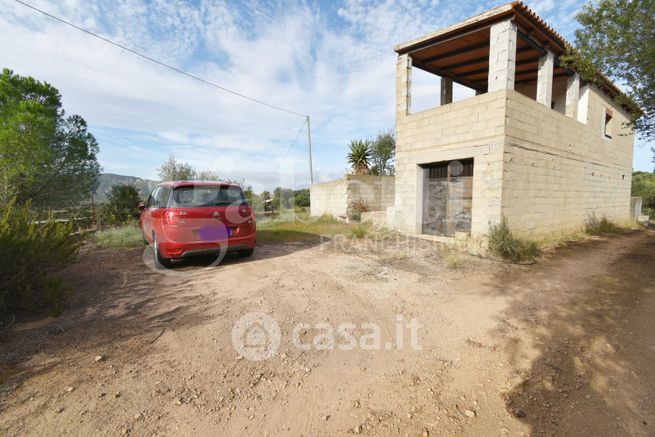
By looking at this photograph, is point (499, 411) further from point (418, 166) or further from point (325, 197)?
point (325, 197)

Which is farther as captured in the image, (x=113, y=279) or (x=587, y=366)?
(x=113, y=279)

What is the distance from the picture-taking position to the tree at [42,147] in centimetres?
1255

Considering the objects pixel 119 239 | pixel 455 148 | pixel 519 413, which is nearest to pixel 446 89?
pixel 455 148

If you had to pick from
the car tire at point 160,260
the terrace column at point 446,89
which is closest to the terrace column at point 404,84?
the terrace column at point 446,89

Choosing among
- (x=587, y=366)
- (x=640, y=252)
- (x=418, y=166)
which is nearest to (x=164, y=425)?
(x=587, y=366)

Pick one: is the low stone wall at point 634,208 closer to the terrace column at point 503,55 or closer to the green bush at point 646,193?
the green bush at point 646,193

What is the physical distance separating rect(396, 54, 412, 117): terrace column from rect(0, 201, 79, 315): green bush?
898cm

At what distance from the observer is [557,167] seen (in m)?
8.84

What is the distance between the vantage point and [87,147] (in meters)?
14.9

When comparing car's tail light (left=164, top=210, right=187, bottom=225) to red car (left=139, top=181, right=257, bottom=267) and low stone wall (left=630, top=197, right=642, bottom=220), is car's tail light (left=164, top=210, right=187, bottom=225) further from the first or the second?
low stone wall (left=630, top=197, right=642, bottom=220)

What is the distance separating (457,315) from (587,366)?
121 centimetres

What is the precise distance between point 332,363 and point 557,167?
10.1 m

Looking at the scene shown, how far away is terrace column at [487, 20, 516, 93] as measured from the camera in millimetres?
6883

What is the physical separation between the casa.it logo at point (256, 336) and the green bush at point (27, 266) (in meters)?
1.98
